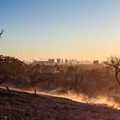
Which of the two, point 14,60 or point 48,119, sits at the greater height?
point 14,60

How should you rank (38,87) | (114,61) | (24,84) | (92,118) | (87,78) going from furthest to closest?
(87,78) < (38,87) < (24,84) < (114,61) < (92,118)

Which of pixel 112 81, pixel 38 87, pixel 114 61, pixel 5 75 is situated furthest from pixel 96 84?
pixel 5 75

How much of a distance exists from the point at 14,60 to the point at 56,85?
2244 centimetres

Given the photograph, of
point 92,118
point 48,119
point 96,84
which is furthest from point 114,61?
point 96,84

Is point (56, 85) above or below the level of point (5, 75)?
below

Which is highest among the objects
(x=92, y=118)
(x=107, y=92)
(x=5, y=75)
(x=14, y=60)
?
(x=14, y=60)

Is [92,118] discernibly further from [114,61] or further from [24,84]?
[24,84]

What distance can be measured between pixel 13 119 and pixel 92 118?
3.61 metres

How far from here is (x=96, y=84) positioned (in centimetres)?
4575

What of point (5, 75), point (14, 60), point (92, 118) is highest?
point (14, 60)

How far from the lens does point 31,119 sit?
7.71 meters

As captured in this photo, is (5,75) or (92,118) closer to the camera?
(92,118)

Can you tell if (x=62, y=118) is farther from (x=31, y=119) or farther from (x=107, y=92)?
(x=107, y=92)

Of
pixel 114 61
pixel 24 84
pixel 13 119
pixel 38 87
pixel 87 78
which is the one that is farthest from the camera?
pixel 87 78
